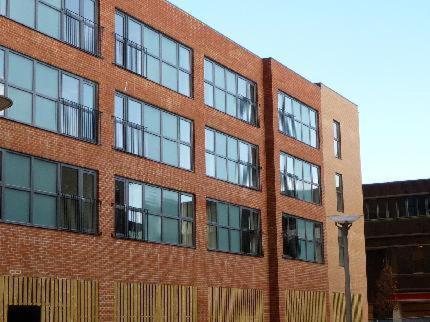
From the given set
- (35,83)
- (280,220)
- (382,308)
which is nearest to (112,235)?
(35,83)

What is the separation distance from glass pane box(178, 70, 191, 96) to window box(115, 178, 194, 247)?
3.68 meters

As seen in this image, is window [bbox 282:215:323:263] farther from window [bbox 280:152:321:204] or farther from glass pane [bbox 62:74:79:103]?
glass pane [bbox 62:74:79:103]

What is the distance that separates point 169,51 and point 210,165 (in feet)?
14.9

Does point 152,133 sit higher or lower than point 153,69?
lower

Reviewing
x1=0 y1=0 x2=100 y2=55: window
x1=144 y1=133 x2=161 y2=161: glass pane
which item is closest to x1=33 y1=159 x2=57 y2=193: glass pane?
x1=0 y1=0 x2=100 y2=55: window

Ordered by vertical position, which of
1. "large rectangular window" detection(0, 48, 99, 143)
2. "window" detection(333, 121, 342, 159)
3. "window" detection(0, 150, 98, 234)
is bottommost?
"window" detection(0, 150, 98, 234)

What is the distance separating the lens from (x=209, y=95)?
103ft

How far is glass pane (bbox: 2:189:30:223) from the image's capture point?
21.8 meters

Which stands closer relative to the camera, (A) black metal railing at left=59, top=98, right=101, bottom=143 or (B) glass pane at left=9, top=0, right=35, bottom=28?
(B) glass pane at left=9, top=0, right=35, bottom=28

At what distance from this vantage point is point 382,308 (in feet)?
195

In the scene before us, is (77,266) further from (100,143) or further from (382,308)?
(382,308)

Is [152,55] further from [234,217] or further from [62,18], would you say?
[234,217]

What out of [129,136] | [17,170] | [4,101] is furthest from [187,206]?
[4,101]

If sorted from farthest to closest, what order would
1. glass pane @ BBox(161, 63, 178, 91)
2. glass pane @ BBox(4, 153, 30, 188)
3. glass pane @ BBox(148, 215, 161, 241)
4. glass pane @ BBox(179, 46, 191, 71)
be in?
1. glass pane @ BBox(179, 46, 191, 71)
2. glass pane @ BBox(161, 63, 178, 91)
3. glass pane @ BBox(148, 215, 161, 241)
4. glass pane @ BBox(4, 153, 30, 188)
